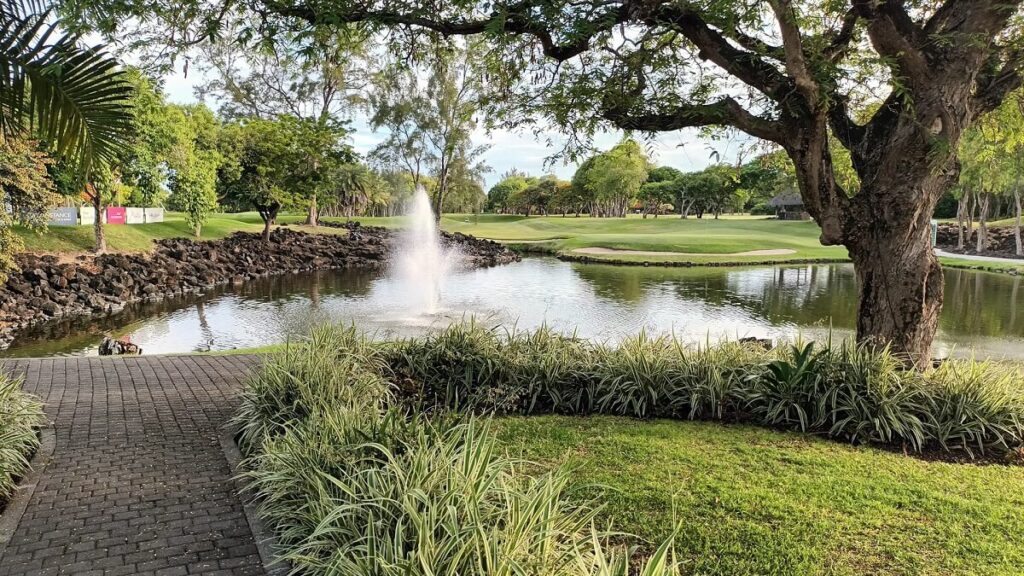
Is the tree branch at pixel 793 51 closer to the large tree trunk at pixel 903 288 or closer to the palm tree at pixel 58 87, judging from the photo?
the large tree trunk at pixel 903 288

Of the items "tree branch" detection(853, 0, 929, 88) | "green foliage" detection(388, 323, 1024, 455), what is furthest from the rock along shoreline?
"tree branch" detection(853, 0, 929, 88)

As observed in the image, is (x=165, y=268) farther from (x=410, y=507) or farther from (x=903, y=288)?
(x=903, y=288)

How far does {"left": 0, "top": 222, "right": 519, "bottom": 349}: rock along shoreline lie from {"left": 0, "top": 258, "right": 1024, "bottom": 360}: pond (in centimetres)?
87

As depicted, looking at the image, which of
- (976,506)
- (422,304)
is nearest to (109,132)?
(976,506)

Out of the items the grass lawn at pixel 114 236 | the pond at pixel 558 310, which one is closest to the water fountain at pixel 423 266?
the pond at pixel 558 310

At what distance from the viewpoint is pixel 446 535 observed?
114 inches

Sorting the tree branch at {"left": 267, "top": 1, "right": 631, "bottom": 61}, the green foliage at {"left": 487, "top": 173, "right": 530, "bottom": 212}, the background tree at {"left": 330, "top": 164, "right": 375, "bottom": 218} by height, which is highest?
the green foliage at {"left": 487, "top": 173, "right": 530, "bottom": 212}

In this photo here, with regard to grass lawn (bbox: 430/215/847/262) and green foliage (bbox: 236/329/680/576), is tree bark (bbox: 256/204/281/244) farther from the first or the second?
green foliage (bbox: 236/329/680/576)

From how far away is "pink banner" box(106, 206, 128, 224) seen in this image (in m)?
26.4

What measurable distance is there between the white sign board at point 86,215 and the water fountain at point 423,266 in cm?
1233

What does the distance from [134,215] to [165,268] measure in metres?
10.8

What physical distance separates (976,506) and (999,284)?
2383cm

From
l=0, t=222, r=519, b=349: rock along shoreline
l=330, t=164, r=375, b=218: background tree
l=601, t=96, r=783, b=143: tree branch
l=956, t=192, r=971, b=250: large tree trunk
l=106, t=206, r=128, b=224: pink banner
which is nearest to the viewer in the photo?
l=601, t=96, r=783, b=143: tree branch

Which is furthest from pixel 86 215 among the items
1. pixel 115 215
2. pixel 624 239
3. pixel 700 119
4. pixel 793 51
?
pixel 624 239
